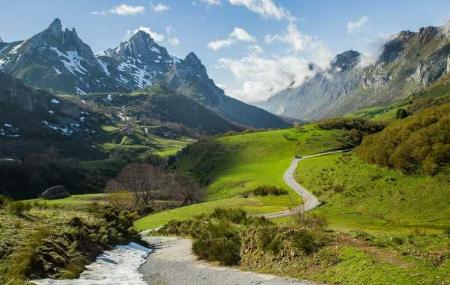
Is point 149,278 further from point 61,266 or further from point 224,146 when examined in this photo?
point 224,146

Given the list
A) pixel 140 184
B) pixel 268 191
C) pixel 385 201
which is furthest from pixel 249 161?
pixel 385 201

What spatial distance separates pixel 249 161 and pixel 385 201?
9625cm

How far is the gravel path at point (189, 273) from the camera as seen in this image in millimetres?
25758

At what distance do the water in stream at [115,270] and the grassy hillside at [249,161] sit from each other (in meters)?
35.2

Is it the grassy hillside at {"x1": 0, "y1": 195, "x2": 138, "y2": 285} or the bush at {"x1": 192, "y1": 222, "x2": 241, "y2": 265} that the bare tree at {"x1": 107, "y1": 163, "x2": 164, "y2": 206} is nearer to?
the grassy hillside at {"x1": 0, "y1": 195, "x2": 138, "y2": 285}

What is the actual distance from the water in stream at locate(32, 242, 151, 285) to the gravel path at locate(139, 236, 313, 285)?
780 millimetres

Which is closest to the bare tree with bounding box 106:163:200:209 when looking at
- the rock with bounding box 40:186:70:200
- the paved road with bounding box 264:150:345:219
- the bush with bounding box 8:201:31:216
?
the rock with bounding box 40:186:70:200

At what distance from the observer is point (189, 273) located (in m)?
29.8

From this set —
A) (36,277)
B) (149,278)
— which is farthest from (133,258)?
(36,277)

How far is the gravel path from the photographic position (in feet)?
84.5

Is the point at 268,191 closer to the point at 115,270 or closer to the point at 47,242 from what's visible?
the point at 115,270

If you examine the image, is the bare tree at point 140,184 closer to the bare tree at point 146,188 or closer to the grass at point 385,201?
the bare tree at point 146,188

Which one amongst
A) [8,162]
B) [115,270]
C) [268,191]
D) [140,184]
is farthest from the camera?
[8,162]

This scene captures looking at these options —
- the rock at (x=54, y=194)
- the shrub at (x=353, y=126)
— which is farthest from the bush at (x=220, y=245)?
the shrub at (x=353, y=126)
